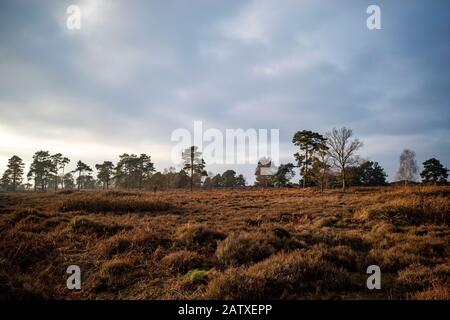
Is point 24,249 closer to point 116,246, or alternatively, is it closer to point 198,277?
point 116,246

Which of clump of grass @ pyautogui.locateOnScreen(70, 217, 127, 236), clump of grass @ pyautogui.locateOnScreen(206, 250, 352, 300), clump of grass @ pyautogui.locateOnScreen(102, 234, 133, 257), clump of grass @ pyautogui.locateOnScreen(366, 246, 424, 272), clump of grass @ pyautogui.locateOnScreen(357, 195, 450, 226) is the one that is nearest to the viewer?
clump of grass @ pyautogui.locateOnScreen(206, 250, 352, 300)

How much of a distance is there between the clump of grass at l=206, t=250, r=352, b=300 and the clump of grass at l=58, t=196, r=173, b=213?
13384 millimetres

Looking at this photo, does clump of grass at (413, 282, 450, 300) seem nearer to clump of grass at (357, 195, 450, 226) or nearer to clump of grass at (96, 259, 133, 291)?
clump of grass at (96, 259, 133, 291)

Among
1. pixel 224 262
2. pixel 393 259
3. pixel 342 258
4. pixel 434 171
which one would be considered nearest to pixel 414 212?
pixel 393 259

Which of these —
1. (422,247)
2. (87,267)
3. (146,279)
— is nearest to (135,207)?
(87,267)

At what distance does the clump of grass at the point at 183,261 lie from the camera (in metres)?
6.41

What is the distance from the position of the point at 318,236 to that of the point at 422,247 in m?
2.78

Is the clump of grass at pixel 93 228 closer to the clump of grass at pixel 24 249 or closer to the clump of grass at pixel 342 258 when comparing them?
the clump of grass at pixel 24 249

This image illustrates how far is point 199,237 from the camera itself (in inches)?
340

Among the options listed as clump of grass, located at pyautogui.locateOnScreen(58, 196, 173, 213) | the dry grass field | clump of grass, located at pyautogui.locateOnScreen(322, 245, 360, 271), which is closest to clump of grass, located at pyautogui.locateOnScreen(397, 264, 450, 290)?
the dry grass field

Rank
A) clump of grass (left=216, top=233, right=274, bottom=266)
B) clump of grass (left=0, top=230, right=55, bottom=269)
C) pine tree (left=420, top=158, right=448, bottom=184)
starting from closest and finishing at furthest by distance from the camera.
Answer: clump of grass (left=216, top=233, right=274, bottom=266) → clump of grass (left=0, top=230, right=55, bottom=269) → pine tree (left=420, top=158, right=448, bottom=184)

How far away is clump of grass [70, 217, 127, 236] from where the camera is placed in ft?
32.2

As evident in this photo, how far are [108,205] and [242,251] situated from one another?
42.7 ft
